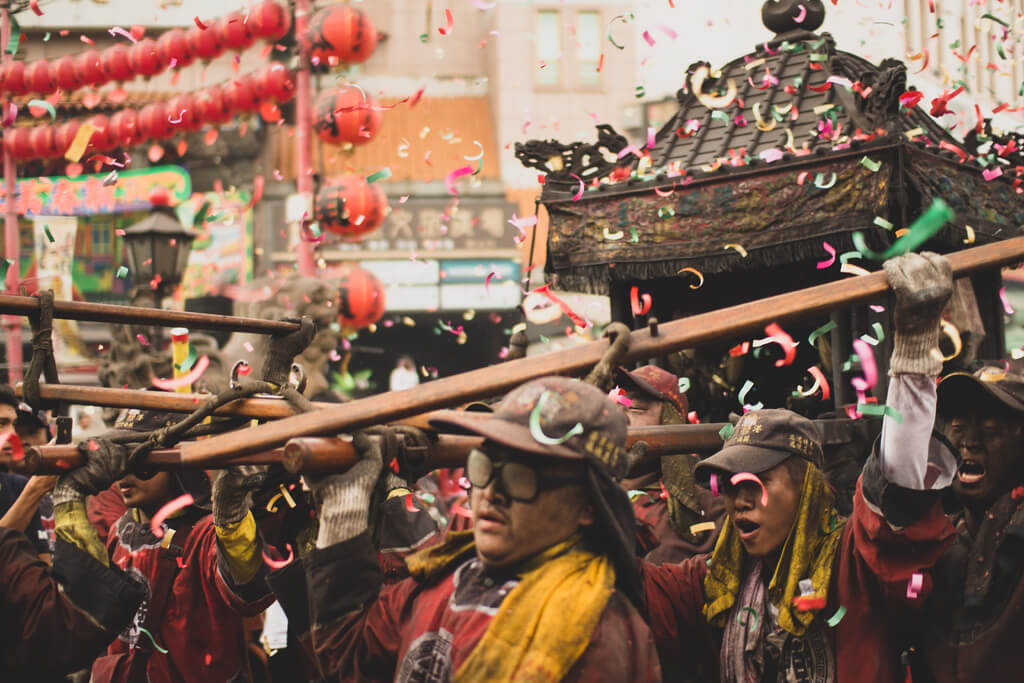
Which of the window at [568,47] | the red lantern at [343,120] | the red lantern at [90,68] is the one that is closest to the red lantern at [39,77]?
the red lantern at [90,68]

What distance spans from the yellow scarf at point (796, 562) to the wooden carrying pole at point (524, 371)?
811mm

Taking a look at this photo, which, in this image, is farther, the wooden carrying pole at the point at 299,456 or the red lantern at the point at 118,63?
the red lantern at the point at 118,63

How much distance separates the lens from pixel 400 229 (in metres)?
21.4

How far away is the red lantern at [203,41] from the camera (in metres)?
14.1

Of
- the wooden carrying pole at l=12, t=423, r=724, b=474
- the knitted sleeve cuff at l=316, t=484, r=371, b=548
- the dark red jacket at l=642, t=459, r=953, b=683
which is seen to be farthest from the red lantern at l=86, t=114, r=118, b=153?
the knitted sleeve cuff at l=316, t=484, r=371, b=548

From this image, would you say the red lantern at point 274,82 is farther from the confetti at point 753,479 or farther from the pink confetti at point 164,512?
the confetti at point 753,479

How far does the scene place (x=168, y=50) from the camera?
562 inches

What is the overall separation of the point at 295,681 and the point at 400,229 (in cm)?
1677

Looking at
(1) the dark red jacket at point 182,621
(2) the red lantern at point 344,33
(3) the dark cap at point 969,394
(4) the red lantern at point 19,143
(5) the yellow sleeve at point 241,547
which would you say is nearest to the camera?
(3) the dark cap at point 969,394

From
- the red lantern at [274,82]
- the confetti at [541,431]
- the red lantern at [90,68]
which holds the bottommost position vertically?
the confetti at [541,431]

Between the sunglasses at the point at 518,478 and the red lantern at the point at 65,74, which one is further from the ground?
the red lantern at the point at 65,74

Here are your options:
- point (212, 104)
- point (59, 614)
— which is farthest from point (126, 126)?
point (59, 614)

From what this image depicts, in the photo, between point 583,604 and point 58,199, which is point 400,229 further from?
point 583,604

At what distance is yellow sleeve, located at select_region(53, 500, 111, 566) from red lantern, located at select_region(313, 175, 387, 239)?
37.7 ft
